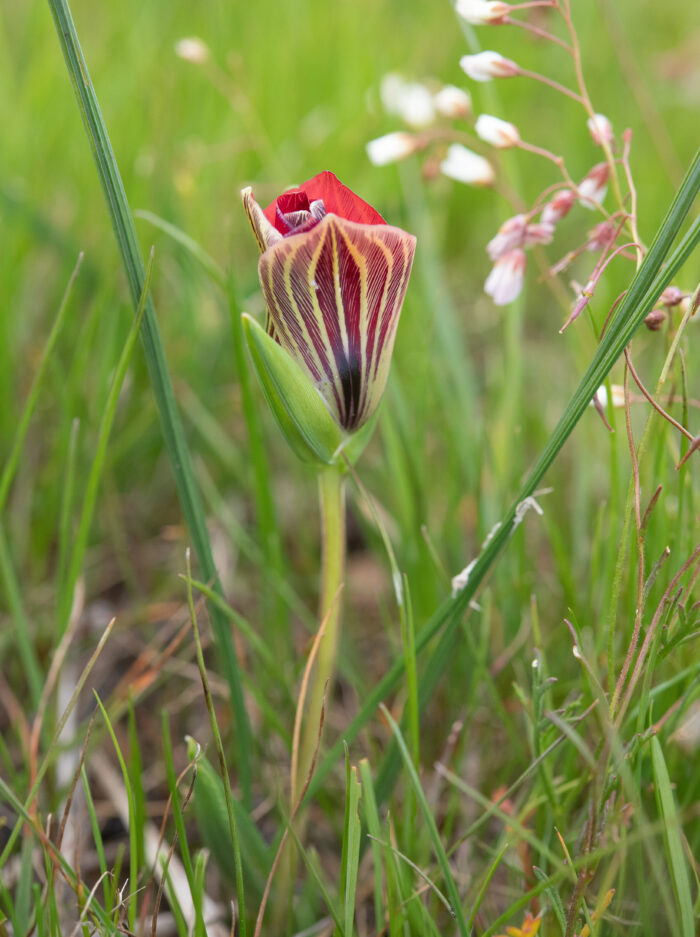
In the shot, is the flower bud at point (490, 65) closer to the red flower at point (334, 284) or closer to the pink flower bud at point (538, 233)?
the pink flower bud at point (538, 233)

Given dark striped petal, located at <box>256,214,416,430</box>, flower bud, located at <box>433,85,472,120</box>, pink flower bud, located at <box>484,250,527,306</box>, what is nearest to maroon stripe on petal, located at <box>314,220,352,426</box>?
dark striped petal, located at <box>256,214,416,430</box>

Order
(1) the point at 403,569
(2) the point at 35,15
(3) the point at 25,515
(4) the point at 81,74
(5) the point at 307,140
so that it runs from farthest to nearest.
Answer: (5) the point at 307,140, (2) the point at 35,15, (3) the point at 25,515, (1) the point at 403,569, (4) the point at 81,74

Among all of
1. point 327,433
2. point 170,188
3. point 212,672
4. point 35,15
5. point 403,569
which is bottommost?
point 212,672

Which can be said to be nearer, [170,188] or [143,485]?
[143,485]

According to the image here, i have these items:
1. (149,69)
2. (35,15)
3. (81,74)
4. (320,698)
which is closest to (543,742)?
(320,698)

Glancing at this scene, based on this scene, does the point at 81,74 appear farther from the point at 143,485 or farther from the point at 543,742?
the point at 143,485

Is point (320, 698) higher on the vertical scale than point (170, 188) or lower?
lower

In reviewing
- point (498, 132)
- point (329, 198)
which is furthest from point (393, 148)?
point (329, 198)

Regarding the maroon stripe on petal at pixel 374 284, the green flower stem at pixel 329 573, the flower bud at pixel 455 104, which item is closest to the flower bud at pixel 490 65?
the flower bud at pixel 455 104
